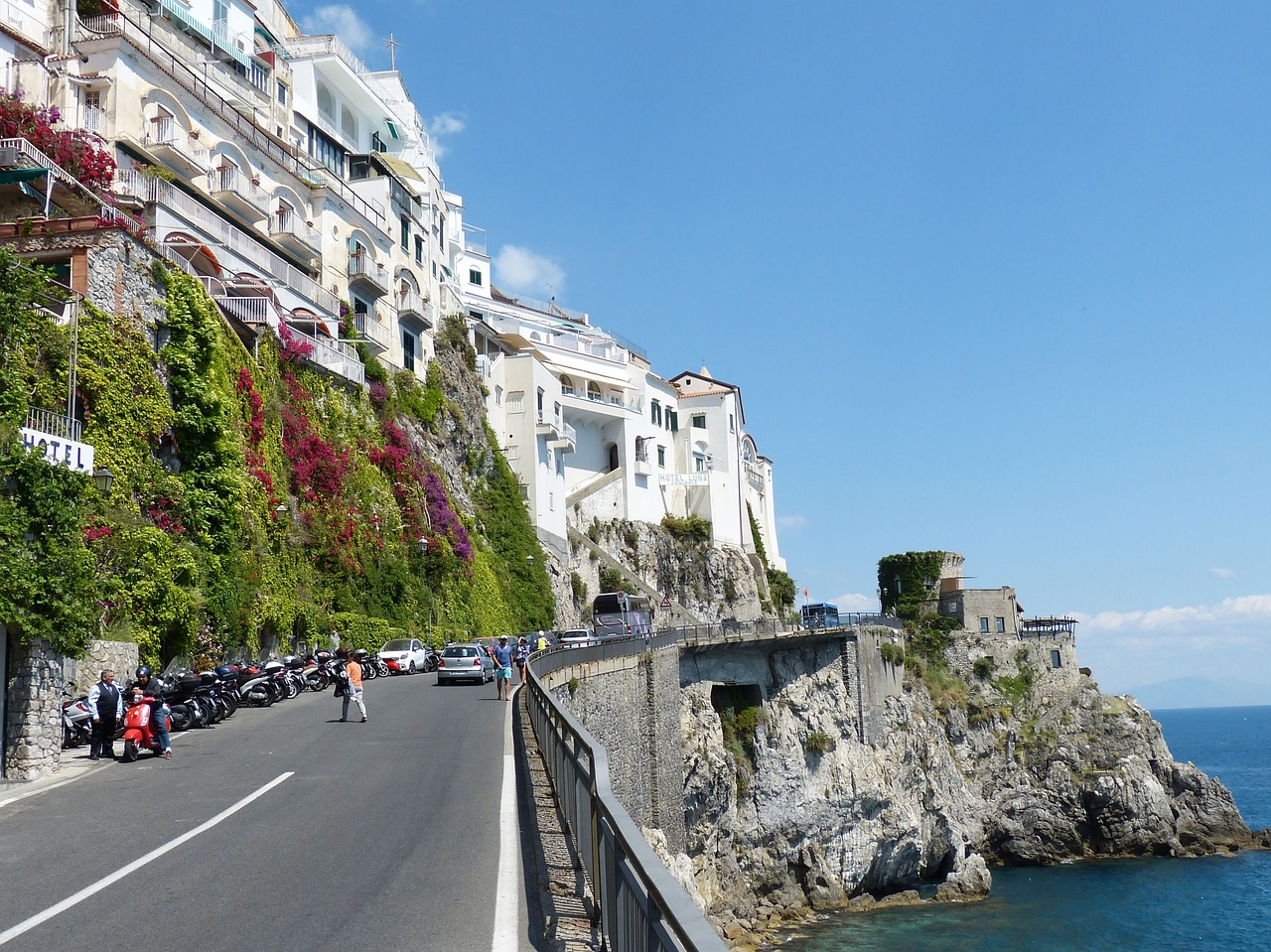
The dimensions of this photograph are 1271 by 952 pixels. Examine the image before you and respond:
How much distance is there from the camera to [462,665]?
105 ft

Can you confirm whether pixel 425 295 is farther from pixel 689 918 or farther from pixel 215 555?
pixel 689 918

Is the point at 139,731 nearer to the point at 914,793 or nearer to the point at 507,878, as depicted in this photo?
the point at 507,878

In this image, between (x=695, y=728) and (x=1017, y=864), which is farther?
(x=1017, y=864)

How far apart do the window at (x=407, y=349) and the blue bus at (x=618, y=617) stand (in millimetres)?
15882

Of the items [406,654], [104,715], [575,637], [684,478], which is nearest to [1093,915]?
[575,637]

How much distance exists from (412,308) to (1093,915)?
44.4m

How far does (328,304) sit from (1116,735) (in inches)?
2080

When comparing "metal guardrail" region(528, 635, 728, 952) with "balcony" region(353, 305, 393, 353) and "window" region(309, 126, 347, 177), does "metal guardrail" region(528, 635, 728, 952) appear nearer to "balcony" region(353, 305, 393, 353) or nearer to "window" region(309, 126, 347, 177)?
"balcony" region(353, 305, 393, 353)

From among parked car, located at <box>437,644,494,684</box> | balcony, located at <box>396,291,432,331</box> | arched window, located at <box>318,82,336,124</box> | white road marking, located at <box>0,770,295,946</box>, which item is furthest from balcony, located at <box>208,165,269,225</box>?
white road marking, located at <box>0,770,295,946</box>

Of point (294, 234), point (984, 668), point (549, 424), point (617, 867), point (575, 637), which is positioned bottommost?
point (984, 668)

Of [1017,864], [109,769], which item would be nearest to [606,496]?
[1017,864]

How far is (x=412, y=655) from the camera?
37406 mm

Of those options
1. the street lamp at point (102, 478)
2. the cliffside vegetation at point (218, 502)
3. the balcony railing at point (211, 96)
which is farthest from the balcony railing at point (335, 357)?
the street lamp at point (102, 478)

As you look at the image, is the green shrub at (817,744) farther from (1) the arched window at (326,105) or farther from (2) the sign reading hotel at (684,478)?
(1) the arched window at (326,105)
